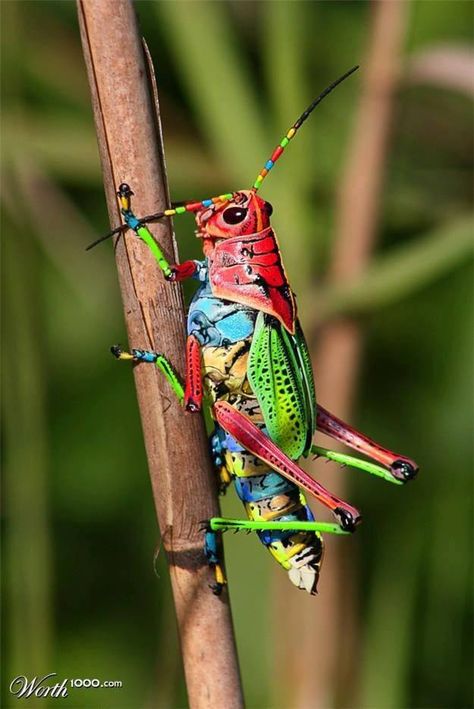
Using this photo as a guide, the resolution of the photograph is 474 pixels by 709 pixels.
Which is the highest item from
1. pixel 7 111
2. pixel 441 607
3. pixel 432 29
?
pixel 432 29

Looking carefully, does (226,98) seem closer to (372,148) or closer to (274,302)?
(372,148)

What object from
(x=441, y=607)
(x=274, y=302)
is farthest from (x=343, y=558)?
Answer: (x=274, y=302)

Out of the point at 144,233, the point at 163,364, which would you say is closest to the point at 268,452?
the point at 163,364

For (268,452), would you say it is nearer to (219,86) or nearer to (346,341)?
(346,341)

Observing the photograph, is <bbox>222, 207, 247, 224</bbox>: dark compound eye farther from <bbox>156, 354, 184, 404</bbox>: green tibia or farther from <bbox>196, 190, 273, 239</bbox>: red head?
<bbox>156, 354, 184, 404</bbox>: green tibia

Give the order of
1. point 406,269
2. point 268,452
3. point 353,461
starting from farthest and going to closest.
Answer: point 406,269 < point 353,461 < point 268,452

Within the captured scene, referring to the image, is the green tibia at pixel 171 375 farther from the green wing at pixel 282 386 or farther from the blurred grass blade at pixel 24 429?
the blurred grass blade at pixel 24 429

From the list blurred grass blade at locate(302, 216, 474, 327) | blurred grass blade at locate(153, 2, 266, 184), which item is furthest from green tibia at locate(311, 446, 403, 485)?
blurred grass blade at locate(153, 2, 266, 184)
